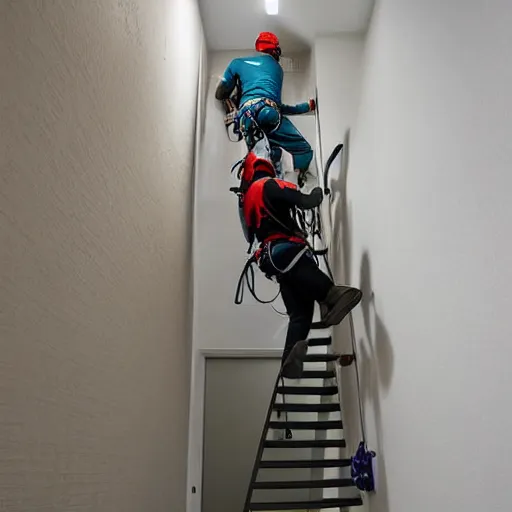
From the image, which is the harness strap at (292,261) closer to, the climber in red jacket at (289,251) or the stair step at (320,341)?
the climber in red jacket at (289,251)

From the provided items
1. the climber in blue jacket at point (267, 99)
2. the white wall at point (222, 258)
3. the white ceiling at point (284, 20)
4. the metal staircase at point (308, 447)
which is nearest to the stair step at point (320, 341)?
the metal staircase at point (308, 447)

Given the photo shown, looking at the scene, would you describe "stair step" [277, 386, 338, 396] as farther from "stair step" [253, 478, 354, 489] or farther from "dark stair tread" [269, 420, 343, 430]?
"stair step" [253, 478, 354, 489]

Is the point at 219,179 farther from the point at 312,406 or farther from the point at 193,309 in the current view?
the point at 312,406

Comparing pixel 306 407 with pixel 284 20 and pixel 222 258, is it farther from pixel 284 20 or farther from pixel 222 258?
pixel 284 20

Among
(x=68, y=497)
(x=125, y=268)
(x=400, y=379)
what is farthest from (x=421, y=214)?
(x=68, y=497)

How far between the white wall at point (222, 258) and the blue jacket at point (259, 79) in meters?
0.43

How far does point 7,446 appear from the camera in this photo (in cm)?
98

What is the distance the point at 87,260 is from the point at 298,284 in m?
1.36

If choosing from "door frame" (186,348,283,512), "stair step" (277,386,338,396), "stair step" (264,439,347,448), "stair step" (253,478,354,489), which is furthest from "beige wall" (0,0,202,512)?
"door frame" (186,348,283,512)

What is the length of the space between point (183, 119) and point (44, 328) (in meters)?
1.96

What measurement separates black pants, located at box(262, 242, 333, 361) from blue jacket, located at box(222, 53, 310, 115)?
3.96ft

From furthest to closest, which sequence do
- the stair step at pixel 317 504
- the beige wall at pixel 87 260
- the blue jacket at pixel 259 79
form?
the blue jacket at pixel 259 79 < the stair step at pixel 317 504 < the beige wall at pixel 87 260

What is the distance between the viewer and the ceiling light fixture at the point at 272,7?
3.62 m

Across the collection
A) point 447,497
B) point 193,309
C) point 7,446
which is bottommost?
point 447,497
